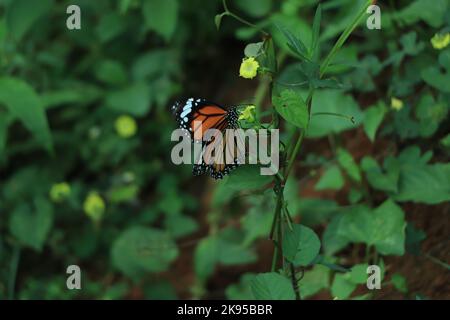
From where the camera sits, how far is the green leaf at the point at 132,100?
300cm

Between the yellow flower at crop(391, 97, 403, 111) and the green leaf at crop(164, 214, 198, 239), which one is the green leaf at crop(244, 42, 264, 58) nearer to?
the yellow flower at crop(391, 97, 403, 111)

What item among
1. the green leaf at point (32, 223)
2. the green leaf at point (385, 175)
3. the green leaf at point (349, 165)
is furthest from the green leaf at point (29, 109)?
the green leaf at point (385, 175)

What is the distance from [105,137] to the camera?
3121mm

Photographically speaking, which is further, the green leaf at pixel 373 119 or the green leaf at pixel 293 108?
the green leaf at pixel 373 119

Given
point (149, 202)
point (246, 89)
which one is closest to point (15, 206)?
point (149, 202)

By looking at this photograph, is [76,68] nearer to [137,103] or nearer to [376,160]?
[137,103]

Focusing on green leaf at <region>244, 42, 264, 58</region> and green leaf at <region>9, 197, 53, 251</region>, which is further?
green leaf at <region>9, 197, 53, 251</region>

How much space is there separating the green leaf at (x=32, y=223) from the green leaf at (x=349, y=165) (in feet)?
4.13

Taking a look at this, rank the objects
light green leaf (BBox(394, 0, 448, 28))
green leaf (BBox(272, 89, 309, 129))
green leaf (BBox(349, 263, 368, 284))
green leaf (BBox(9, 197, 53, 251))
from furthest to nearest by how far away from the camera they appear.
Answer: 1. green leaf (BBox(9, 197, 53, 251))
2. light green leaf (BBox(394, 0, 448, 28))
3. green leaf (BBox(349, 263, 368, 284))
4. green leaf (BBox(272, 89, 309, 129))

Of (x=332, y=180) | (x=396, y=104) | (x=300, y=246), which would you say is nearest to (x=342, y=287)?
(x=300, y=246)

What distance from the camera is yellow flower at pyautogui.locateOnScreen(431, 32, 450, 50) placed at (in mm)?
2051

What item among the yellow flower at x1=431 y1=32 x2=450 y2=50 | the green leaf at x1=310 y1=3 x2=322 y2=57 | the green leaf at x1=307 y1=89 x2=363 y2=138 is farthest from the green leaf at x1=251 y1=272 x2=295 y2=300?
the yellow flower at x1=431 y1=32 x2=450 y2=50

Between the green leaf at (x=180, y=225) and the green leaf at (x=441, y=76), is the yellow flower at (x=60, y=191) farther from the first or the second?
the green leaf at (x=441, y=76)

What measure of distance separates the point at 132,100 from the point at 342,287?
143cm
